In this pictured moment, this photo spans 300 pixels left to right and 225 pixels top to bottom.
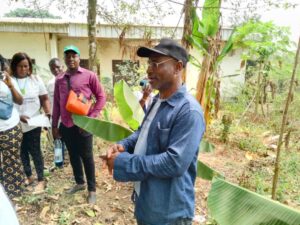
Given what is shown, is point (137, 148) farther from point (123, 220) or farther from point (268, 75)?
point (268, 75)

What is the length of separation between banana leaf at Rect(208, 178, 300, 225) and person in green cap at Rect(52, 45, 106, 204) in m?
2.17

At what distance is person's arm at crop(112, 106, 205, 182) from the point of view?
167cm

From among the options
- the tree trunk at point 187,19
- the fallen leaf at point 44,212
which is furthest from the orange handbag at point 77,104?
the tree trunk at point 187,19

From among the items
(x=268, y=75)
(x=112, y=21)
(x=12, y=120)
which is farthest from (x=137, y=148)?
(x=268, y=75)

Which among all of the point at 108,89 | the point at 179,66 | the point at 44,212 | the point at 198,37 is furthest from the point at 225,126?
the point at 179,66

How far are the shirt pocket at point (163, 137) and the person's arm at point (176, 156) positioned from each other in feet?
0.10

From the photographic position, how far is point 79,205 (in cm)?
375

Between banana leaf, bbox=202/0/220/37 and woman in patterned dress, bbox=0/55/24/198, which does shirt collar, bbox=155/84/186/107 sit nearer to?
woman in patterned dress, bbox=0/55/24/198

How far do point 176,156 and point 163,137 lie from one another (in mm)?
171

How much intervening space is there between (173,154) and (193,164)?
11.9 inches

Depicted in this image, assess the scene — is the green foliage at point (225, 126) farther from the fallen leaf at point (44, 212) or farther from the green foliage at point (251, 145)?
the fallen leaf at point (44, 212)

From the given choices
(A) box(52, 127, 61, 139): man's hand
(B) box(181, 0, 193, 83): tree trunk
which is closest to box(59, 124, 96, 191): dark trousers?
(A) box(52, 127, 61, 139): man's hand

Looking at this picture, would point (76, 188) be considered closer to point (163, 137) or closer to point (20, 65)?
point (20, 65)

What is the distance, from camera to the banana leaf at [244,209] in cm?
153
